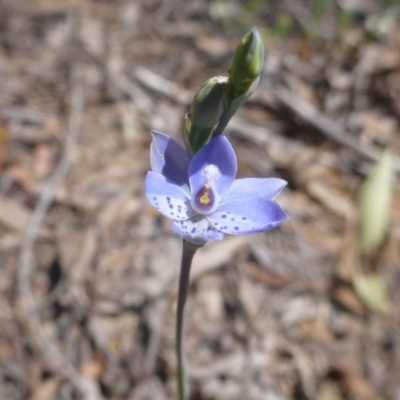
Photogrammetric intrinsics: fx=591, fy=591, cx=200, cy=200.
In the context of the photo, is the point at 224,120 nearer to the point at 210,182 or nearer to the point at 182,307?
the point at 210,182

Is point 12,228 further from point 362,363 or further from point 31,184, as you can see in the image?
point 362,363

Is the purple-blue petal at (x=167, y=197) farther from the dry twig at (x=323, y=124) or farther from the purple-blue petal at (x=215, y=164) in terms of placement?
the dry twig at (x=323, y=124)

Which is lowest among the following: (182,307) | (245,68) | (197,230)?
(182,307)

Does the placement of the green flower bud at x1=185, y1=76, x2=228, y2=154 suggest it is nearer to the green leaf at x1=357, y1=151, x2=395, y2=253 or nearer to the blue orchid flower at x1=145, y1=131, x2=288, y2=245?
the blue orchid flower at x1=145, y1=131, x2=288, y2=245

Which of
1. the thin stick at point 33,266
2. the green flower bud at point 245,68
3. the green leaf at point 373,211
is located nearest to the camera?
the green flower bud at point 245,68

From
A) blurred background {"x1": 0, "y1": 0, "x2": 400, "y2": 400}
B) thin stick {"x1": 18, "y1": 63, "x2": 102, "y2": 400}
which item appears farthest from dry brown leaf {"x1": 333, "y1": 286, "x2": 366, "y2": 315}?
thin stick {"x1": 18, "y1": 63, "x2": 102, "y2": 400}

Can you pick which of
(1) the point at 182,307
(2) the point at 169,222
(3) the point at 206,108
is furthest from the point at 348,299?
(3) the point at 206,108

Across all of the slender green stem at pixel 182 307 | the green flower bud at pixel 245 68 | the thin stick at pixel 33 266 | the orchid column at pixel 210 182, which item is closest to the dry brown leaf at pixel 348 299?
the thin stick at pixel 33 266
